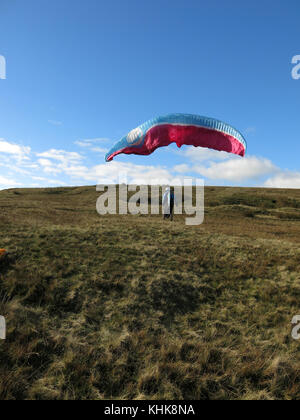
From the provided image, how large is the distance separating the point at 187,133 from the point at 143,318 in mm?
8789

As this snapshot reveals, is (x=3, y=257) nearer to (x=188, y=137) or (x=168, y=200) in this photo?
(x=188, y=137)

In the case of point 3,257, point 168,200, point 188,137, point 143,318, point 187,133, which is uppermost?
point 187,133

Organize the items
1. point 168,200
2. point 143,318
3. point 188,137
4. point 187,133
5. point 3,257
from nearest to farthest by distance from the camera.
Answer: point 143,318 → point 3,257 → point 187,133 → point 188,137 → point 168,200

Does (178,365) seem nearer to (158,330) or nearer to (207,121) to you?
(158,330)

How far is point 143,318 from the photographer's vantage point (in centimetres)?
877

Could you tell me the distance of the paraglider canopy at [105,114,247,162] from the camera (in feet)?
37.9

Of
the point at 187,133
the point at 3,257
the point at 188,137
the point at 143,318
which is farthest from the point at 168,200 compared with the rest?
the point at 143,318

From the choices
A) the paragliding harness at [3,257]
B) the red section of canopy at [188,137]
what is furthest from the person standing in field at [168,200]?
the paragliding harness at [3,257]

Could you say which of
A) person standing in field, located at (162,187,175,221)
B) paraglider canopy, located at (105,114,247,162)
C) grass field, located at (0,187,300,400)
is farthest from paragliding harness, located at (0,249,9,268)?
person standing in field, located at (162,187,175,221)

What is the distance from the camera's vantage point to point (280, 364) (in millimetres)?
6961

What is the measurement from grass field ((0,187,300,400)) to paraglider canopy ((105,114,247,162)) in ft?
20.1

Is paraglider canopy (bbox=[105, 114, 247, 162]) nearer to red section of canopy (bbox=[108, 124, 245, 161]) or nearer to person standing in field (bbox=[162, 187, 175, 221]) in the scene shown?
red section of canopy (bbox=[108, 124, 245, 161])

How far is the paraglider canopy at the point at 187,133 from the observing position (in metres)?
11.5

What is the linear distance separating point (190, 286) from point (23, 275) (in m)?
7.14
